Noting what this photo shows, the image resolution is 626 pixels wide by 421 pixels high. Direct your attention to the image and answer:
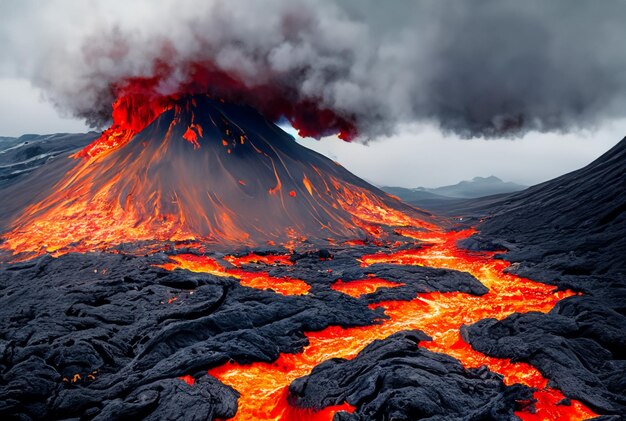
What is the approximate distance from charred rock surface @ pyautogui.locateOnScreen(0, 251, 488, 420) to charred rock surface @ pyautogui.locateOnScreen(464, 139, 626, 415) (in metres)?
2.63

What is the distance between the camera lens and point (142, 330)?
1327 cm

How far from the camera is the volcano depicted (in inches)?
1247

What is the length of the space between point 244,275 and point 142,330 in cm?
919

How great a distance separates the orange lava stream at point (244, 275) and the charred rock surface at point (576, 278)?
9.79 metres

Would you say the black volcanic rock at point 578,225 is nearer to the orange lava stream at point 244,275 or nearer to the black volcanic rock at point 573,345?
the black volcanic rock at point 573,345

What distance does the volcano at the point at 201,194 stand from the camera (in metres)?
31.7

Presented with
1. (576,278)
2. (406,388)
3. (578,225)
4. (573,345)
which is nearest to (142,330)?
(406,388)

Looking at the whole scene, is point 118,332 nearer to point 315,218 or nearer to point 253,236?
point 253,236

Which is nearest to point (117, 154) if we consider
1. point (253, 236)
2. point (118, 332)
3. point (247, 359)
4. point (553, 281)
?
point (253, 236)

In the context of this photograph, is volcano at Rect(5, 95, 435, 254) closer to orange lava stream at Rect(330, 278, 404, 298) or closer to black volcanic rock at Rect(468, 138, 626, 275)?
orange lava stream at Rect(330, 278, 404, 298)

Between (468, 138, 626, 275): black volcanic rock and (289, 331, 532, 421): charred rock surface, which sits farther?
(468, 138, 626, 275): black volcanic rock

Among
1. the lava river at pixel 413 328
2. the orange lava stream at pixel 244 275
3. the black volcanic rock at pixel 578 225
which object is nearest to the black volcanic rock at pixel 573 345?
the lava river at pixel 413 328

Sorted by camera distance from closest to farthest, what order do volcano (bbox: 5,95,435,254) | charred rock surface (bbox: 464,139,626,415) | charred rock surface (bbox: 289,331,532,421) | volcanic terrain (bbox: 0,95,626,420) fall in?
charred rock surface (bbox: 289,331,532,421) → volcanic terrain (bbox: 0,95,626,420) → charred rock surface (bbox: 464,139,626,415) → volcano (bbox: 5,95,435,254)

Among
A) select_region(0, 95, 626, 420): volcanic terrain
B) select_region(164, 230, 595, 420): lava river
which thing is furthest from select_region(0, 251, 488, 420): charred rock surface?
select_region(164, 230, 595, 420): lava river
